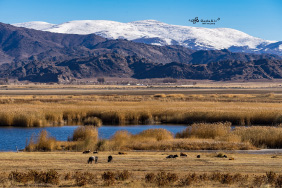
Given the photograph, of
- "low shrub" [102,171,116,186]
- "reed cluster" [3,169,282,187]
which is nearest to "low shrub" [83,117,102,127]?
"reed cluster" [3,169,282,187]

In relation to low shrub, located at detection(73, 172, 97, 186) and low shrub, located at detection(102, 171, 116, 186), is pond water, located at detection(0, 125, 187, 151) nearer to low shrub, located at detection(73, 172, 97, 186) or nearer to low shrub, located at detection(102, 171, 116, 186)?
low shrub, located at detection(73, 172, 97, 186)

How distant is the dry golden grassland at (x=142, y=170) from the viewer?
59.0ft

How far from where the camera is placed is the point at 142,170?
21.2 m

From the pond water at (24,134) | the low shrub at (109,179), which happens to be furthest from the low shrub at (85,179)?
the pond water at (24,134)

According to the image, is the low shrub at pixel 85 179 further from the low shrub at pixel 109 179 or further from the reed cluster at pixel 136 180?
the low shrub at pixel 109 179

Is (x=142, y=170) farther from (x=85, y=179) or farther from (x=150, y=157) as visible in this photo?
(x=150, y=157)

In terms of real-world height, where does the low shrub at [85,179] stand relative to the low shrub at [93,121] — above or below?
above

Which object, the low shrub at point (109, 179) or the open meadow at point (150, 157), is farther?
the open meadow at point (150, 157)

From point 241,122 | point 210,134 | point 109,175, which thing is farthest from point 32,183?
point 241,122

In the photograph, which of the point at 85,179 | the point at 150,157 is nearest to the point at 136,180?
the point at 85,179

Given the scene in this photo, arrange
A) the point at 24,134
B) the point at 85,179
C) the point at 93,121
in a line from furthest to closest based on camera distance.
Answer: the point at 93,121, the point at 24,134, the point at 85,179

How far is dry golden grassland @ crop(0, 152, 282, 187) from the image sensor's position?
18.0 m

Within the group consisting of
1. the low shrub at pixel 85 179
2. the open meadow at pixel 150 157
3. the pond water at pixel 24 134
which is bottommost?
the pond water at pixel 24 134

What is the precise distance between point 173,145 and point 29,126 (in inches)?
817
